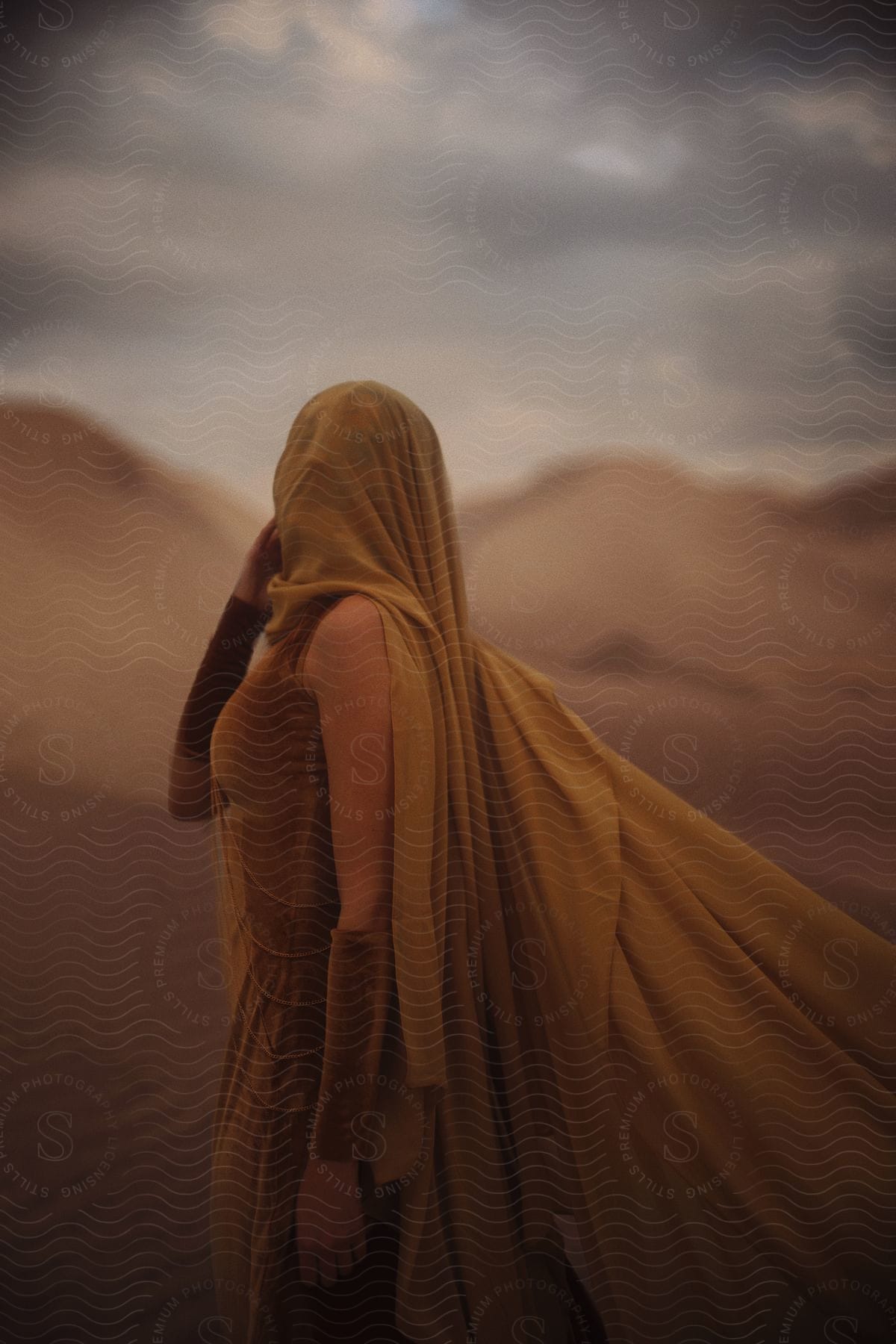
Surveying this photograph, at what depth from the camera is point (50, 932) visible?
1043 millimetres

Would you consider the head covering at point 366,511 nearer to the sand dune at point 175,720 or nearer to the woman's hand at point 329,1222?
the sand dune at point 175,720

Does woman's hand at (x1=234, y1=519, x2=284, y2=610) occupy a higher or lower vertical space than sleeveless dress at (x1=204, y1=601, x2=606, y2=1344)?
higher

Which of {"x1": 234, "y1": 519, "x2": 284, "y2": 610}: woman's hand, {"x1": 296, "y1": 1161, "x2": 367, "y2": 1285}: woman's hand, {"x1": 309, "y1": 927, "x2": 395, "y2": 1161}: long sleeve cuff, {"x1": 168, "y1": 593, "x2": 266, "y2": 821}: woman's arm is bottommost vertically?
{"x1": 296, "y1": 1161, "x2": 367, "y2": 1285}: woman's hand

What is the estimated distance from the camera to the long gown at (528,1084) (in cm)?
98

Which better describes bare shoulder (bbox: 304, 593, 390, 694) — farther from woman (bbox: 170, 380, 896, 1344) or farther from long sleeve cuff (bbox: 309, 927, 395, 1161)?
long sleeve cuff (bbox: 309, 927, 395, 1161)

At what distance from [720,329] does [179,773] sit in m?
0.88

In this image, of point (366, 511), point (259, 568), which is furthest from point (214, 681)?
point (366, 511)

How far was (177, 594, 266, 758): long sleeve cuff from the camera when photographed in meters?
1.05

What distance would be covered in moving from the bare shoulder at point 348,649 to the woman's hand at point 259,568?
118 millimetres

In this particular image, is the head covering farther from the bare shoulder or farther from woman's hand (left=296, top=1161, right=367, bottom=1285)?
woman's hand (left=296, top=1161, right=367, bottom=1285)

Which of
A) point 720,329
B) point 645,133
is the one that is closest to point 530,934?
point 720,329

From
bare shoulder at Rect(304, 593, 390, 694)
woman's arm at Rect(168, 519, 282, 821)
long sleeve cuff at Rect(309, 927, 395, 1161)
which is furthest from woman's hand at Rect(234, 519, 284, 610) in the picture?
long sleeve cuff at Rect(309, 927, 395, 1161)

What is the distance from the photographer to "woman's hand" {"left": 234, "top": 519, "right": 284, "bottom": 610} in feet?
3.47

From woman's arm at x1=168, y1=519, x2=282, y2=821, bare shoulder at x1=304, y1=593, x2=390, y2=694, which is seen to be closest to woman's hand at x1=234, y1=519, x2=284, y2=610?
woman's arm at x1=168, y1=519, x2=282, y2=821
